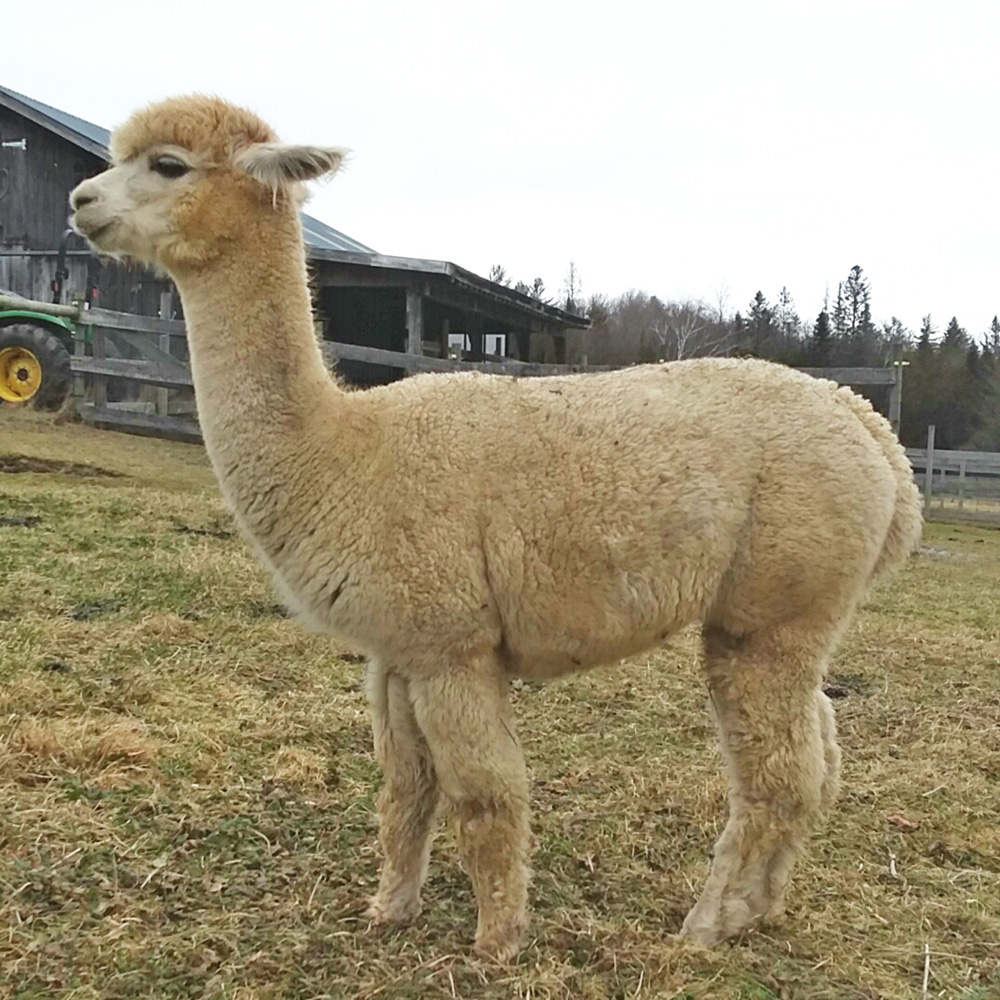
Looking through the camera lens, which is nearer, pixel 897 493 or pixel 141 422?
pixel 897 493

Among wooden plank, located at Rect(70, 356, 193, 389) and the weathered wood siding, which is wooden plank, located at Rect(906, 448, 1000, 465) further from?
the weathered wood siding

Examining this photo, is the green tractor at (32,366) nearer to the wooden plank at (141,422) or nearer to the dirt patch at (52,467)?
the wooden plank at (141,422)

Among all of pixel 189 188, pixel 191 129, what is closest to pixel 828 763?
pixel 189 188

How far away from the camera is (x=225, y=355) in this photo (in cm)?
287

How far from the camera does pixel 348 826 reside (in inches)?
139

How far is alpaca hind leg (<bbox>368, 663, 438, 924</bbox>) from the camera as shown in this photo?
9.71ft

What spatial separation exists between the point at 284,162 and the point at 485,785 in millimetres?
1846

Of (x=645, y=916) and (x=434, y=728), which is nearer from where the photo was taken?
(x=434, y=728)

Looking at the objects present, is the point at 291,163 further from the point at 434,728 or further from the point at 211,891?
the point at 211,891

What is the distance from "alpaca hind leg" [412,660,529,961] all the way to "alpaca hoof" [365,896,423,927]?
0.86ft

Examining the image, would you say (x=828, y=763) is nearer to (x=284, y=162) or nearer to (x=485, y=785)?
(x=485, y=785)

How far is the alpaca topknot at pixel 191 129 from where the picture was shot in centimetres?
287

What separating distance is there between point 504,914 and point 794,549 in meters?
1.34

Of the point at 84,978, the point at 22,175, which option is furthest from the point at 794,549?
the point at 22,175
